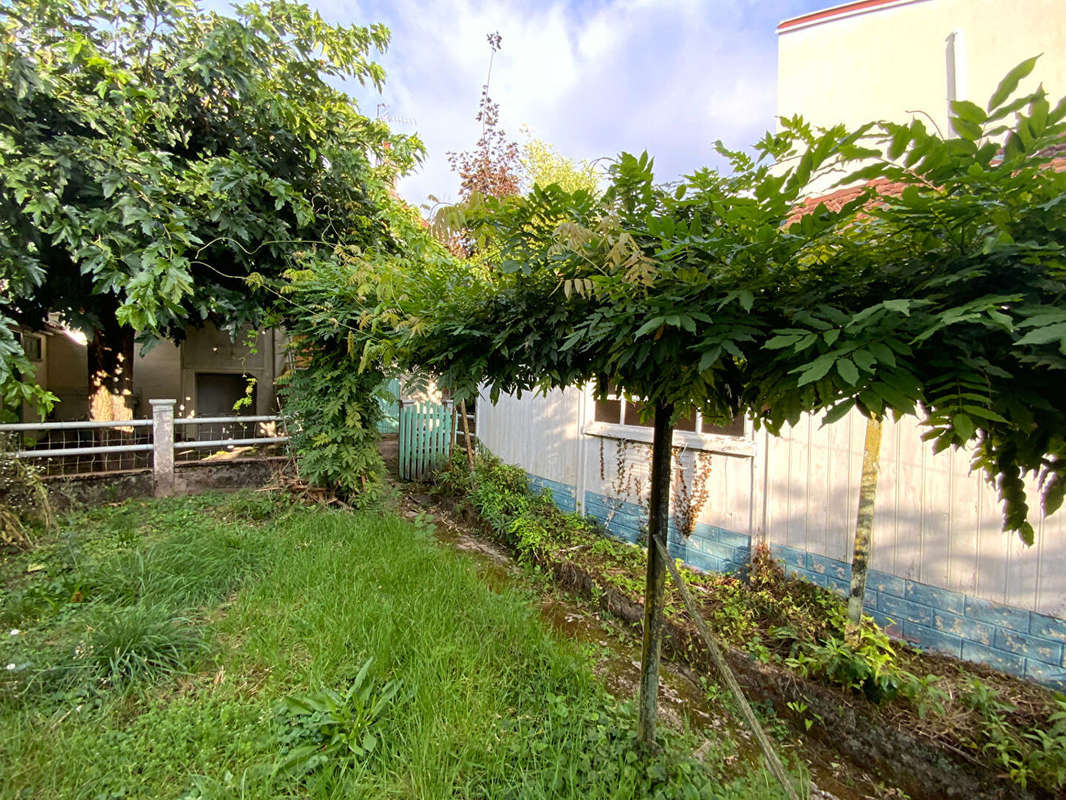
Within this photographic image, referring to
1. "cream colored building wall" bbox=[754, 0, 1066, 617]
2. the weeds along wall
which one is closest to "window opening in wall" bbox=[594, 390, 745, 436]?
the weeds along wall

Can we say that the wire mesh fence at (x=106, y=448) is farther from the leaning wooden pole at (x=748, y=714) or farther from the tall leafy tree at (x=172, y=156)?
the leaning wooden pole at (x=748, y=714)

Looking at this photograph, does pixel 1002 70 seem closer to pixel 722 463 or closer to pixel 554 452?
pixel 722 463

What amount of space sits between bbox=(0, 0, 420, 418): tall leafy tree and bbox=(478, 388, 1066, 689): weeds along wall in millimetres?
4927

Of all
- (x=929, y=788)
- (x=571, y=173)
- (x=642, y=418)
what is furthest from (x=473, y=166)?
(x=929, y=788)

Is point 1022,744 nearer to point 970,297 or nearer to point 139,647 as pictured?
point 970,297

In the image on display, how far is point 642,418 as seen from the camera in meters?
1.90

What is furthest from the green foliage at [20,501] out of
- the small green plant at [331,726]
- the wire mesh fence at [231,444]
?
the small green plant at [331,726]

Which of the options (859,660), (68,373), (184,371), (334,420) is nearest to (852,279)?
(859,660)

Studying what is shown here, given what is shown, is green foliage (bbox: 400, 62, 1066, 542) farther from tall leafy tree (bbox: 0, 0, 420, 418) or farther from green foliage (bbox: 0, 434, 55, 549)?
green foliage (bbox: 0, 434, 55, 549)

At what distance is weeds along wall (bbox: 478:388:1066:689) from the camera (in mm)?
2549

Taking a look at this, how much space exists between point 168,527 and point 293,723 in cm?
346

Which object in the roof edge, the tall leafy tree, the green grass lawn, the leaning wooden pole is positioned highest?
the roof edge

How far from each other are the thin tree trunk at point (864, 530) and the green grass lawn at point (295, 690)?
1208mm

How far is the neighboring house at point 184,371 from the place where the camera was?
9.96 metres
